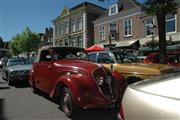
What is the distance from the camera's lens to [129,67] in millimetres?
9086

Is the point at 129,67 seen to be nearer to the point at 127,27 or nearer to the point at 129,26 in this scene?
the point at 129,26

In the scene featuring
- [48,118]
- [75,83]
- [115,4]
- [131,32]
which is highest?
[115,4]

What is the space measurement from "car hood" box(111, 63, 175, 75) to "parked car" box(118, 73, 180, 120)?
5.31m

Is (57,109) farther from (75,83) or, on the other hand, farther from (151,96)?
(151,96)

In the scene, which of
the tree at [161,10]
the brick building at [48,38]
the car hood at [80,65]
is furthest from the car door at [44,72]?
the brick building at [48,38]

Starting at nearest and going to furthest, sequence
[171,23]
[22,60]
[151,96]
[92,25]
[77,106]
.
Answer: [151,96] < [77,106] < [22,60] < [171,23] < [92,25]

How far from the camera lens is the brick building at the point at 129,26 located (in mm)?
27033

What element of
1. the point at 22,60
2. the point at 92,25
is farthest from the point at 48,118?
the point at 92,25

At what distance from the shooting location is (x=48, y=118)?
21.3 feet

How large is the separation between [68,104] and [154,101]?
13.9 ft

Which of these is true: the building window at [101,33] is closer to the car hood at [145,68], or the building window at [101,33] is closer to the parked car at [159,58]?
the parked car at [159,58]

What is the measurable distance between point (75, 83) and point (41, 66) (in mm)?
2680

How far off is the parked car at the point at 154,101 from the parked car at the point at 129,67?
4763 millimetres

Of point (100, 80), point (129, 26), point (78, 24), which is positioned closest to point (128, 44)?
point (129, 26)
